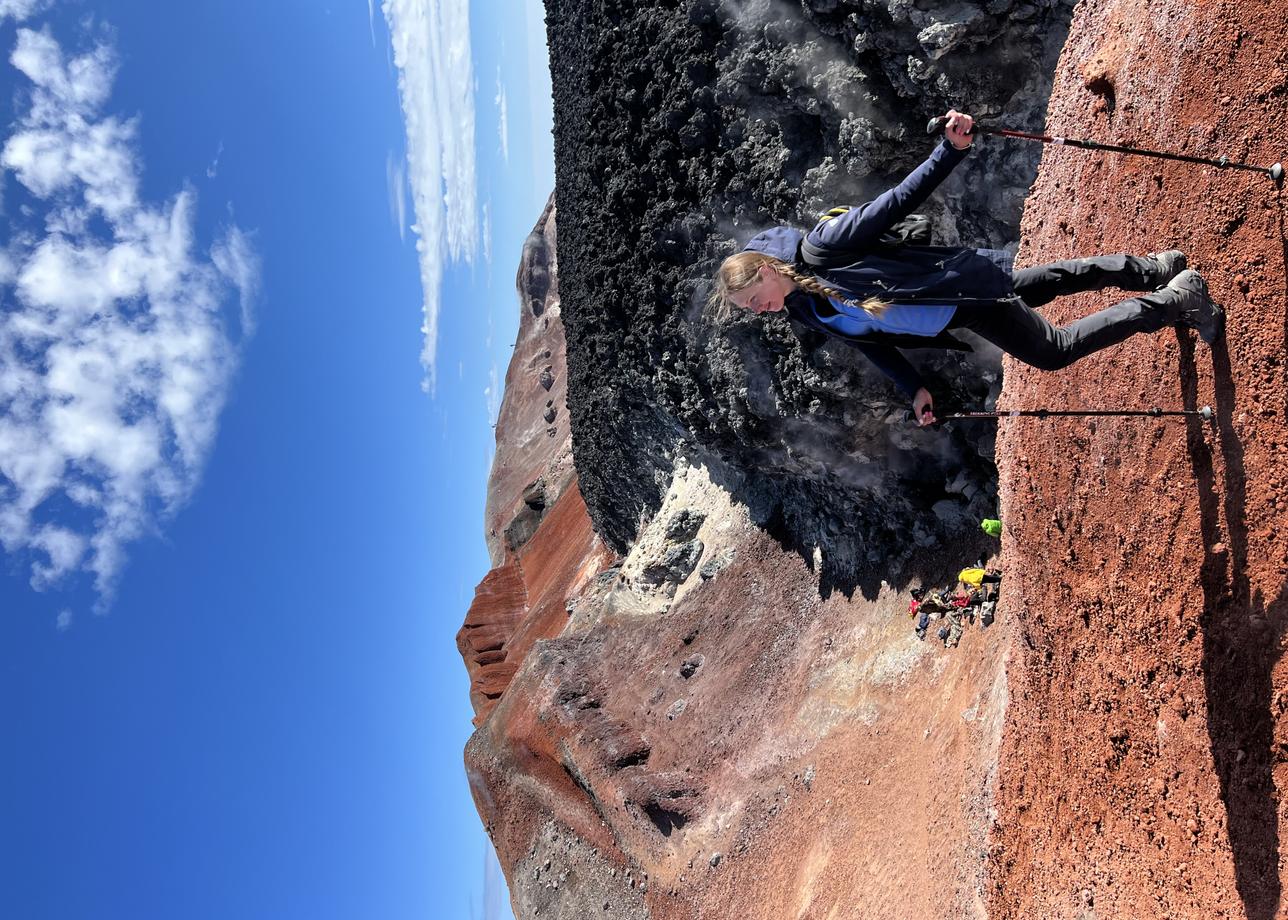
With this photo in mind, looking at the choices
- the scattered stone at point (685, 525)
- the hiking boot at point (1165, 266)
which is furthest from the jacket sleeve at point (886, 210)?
the scattered stone at point (685, 525)

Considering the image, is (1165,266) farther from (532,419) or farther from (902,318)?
(532,419)

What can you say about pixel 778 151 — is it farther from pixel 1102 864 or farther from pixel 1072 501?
pixel 1102 864

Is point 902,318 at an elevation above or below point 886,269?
below

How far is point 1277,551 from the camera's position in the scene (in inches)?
146

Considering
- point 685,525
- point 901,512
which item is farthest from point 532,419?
point 901,512

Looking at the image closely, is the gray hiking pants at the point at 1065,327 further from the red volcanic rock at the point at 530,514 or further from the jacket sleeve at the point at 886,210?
the red volcanic rock at the point at 530,514

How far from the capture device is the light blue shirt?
461 cm

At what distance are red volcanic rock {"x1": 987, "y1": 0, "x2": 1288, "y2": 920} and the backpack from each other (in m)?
1.30

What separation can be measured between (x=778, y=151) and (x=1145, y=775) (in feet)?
23.5

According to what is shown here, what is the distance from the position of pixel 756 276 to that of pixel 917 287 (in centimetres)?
92

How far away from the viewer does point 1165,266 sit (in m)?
4.35

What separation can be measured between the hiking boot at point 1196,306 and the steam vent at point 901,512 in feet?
0.23

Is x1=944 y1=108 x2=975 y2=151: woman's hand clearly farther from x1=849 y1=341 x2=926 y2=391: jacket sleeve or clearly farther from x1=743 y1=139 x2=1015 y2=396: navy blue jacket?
x1=849 y1=341 x2=926 y2=391: jacket sleeve

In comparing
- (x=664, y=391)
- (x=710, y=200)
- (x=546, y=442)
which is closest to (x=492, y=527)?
(x=546, y=442)
